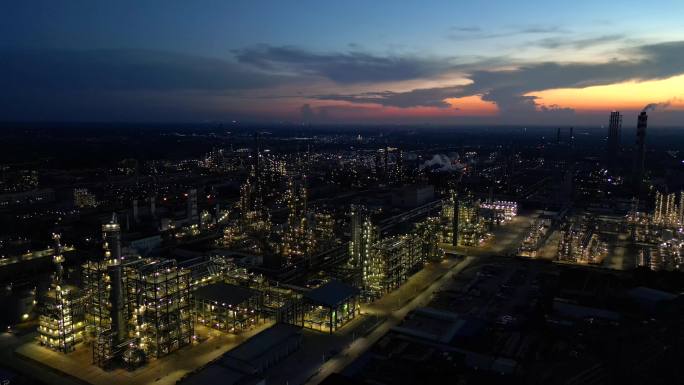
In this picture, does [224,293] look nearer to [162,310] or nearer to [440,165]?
[162,310]

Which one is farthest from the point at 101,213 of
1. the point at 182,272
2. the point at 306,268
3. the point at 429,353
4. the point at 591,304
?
the point at 591,304

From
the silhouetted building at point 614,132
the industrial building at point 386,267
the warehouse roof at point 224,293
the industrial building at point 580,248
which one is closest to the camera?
the warehouse roof at point 224,293

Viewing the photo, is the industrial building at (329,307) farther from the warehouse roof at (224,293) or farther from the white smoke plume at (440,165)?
the white smoke plume at (440,165)

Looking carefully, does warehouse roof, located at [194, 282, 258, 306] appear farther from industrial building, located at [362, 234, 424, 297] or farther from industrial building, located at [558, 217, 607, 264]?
industrial building, located at [558, 217, 607, 264]

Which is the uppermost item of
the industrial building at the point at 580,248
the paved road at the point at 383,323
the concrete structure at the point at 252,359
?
the industrial building at the point at 580,248

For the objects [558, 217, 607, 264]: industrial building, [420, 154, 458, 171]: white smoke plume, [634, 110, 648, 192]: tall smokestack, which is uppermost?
[634, 110, 648, 192]: tall smokestack

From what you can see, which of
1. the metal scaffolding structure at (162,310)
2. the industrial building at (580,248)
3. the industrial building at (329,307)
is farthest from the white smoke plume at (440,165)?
the metal scaffolding structure at (162,310)

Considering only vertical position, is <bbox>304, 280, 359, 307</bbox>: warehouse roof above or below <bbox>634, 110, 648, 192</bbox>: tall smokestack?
below

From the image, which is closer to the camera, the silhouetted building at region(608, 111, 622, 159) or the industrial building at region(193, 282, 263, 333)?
the industrial building at region(193, 282, 263, 333)

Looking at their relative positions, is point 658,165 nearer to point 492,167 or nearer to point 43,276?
point 492,167

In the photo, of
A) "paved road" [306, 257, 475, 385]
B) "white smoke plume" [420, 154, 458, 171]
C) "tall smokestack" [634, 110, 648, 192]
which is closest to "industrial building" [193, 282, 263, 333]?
"paved road" [306, 257, 475, 385]
